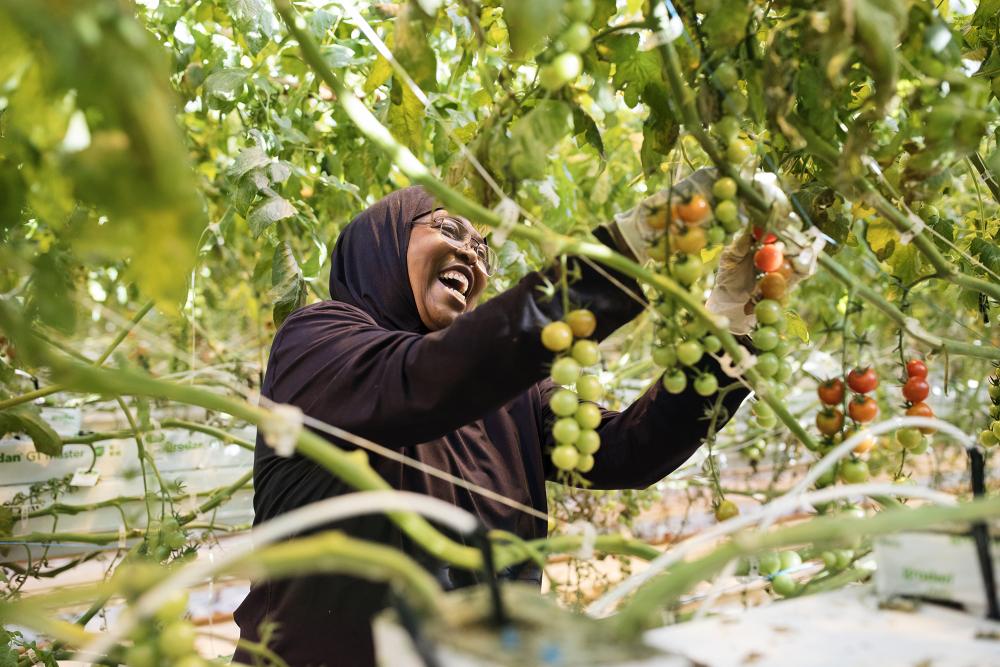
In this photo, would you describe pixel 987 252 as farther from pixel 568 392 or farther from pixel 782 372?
pixel 568 392

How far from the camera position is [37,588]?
8.33 feet

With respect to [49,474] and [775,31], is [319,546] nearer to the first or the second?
[775,31]

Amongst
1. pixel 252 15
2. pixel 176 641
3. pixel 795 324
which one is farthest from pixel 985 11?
pixel 176 641

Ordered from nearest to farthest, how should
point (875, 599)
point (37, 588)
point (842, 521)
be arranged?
point (842, 521) < point (875, 599) < point (37, 588)

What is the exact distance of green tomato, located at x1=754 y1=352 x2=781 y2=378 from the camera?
84cm

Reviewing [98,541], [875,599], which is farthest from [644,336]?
[875,599]

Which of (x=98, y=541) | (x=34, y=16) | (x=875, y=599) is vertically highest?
(x=34, y=16)

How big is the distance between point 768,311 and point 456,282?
753 millimetres

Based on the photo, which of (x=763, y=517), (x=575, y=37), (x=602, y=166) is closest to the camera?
(x=763, y=517)

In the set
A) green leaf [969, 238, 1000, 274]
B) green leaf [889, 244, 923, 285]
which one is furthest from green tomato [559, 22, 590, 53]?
green leaf [969, 238, 1000, 274]

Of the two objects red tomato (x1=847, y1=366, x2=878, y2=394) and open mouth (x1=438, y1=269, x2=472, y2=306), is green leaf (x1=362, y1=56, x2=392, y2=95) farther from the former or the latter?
red tomato (x1=847, y1=366, x2=878, y2=394)

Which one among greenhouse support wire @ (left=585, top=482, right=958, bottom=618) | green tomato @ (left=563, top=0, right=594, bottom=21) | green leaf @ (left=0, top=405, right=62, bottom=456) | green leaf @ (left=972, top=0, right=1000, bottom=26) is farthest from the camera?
green leaf @ (left=0, top=405, right=62, bottom=456)

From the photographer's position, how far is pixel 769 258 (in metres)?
0.86

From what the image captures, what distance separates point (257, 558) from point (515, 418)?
1095 millimetres
